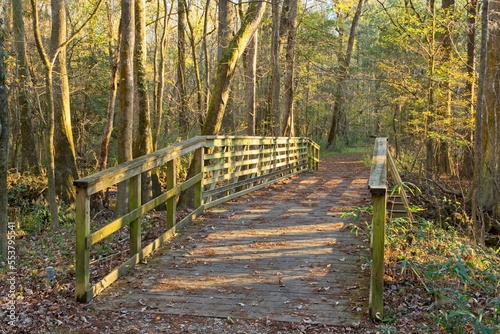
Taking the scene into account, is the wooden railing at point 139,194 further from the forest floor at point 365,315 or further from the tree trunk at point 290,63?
the tree trunk at point 290,63

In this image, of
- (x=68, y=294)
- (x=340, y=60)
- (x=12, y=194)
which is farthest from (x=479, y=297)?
(x=340, y=60)

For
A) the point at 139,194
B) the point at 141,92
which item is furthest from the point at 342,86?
the point at 139,194

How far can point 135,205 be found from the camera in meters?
5.33

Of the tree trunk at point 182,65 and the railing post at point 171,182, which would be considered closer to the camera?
the railing post at point 171,182

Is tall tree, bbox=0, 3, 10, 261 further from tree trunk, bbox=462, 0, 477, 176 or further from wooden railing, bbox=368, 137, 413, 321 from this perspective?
tree trunk, bbox=462, 0, 477, 176

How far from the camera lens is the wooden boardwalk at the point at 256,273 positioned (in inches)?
172

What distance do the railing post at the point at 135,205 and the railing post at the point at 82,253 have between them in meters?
0.89

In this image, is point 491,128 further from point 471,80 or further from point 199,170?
point 199,170

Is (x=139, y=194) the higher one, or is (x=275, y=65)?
(x=275, y=65)

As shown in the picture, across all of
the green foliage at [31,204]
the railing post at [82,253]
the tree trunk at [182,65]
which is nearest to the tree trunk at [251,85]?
the tree trunk at [182,65]

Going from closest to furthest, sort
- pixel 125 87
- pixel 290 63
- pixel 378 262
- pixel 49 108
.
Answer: pixel 378 262, pixel 125 87, pixel 49 108, pixel 290 63

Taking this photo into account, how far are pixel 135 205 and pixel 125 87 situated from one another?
3418 mm

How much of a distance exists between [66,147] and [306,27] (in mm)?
16670

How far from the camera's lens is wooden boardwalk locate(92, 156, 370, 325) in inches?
172
